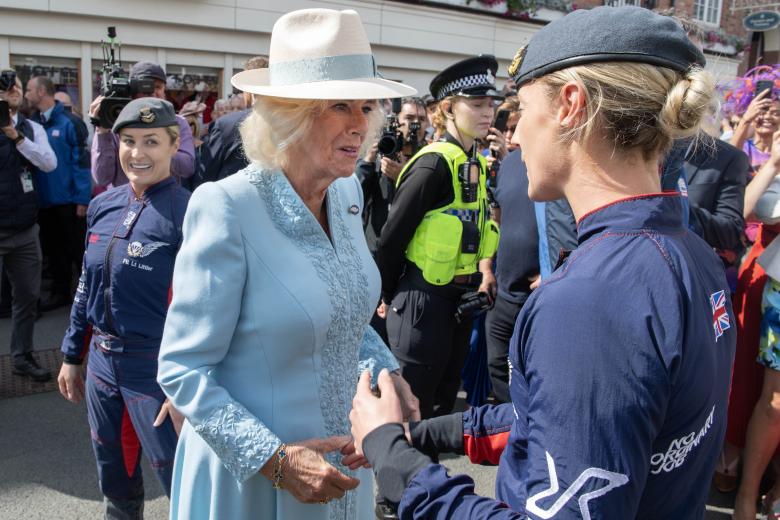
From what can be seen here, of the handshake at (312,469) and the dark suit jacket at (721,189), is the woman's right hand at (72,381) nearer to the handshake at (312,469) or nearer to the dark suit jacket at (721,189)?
the handshake at (312,469)

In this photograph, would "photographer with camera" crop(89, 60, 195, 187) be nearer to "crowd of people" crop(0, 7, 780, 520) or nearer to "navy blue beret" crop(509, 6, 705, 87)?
"crowd of people" crop(0, 7, 780, 520)

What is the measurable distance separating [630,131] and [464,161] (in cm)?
241

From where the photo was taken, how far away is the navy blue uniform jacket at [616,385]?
95 centimetres

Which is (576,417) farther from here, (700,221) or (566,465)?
(700,221)

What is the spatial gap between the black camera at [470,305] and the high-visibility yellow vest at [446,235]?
0.13m

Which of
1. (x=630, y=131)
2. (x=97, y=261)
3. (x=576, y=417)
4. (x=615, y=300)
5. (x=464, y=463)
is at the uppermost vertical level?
(x=630, y=131)

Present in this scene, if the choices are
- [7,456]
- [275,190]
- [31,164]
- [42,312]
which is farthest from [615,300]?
[42,312]

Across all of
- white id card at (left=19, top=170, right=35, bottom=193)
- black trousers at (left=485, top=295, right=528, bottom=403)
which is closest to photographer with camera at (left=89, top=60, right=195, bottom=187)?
white id card at (left=19, top=170, right=35, bottom=193)

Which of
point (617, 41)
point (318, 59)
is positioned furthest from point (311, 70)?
point (617, 41)

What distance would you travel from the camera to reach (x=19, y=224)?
4977mm

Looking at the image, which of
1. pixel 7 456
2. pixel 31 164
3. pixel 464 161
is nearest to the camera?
pixel 464 161

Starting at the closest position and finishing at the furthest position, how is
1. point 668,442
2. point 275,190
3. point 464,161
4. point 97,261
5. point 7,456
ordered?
point 668,442, point 275,190, point 97,261, point 464,161, point 7,456

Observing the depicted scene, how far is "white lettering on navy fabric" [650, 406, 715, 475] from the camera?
106 cm

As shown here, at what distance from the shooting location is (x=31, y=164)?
552 centimetres
